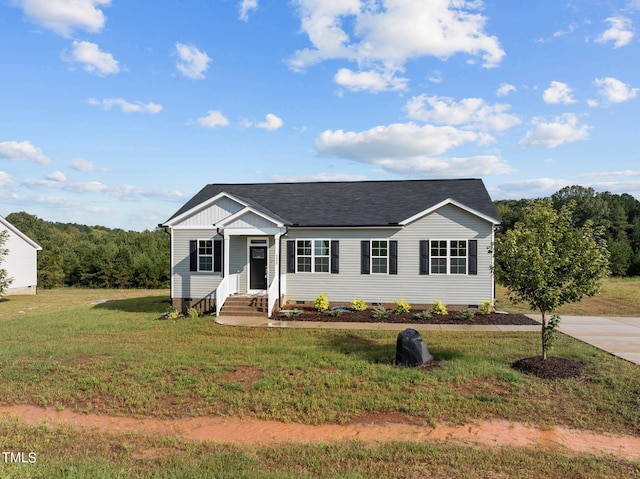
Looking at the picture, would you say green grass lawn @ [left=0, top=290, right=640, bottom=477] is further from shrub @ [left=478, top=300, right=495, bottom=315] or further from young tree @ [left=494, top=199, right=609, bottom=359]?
shrub @ [left=478, top=300, right=495, bottom=315]

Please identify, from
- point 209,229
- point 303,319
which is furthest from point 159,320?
point 303,319

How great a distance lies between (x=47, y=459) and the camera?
5.28 metres

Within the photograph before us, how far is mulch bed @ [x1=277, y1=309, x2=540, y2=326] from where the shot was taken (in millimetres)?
14773

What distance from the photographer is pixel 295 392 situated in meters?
7.66

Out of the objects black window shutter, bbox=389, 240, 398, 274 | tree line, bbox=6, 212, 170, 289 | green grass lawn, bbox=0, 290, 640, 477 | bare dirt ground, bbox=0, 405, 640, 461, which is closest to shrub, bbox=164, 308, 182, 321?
green grass lawn, bbox=0, 290, 640, 477

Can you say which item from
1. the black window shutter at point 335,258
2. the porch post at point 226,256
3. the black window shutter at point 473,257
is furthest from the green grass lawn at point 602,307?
the porch post at point 226,256

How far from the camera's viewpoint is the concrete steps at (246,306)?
15.9 metres

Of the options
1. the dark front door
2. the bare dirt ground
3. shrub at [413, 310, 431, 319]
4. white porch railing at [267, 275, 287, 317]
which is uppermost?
the dark front door

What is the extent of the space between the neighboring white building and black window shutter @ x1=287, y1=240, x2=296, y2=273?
2289 centimetres

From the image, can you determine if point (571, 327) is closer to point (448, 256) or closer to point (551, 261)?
point (448, 256)

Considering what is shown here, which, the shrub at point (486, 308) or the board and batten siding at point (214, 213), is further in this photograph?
the board and batten siding at point (214, 213)

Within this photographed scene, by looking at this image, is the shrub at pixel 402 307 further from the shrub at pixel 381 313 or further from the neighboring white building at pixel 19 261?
the neighboring white building at pixel 19 261

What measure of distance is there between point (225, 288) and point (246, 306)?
110cm

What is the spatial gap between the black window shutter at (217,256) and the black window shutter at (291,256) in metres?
2.75
